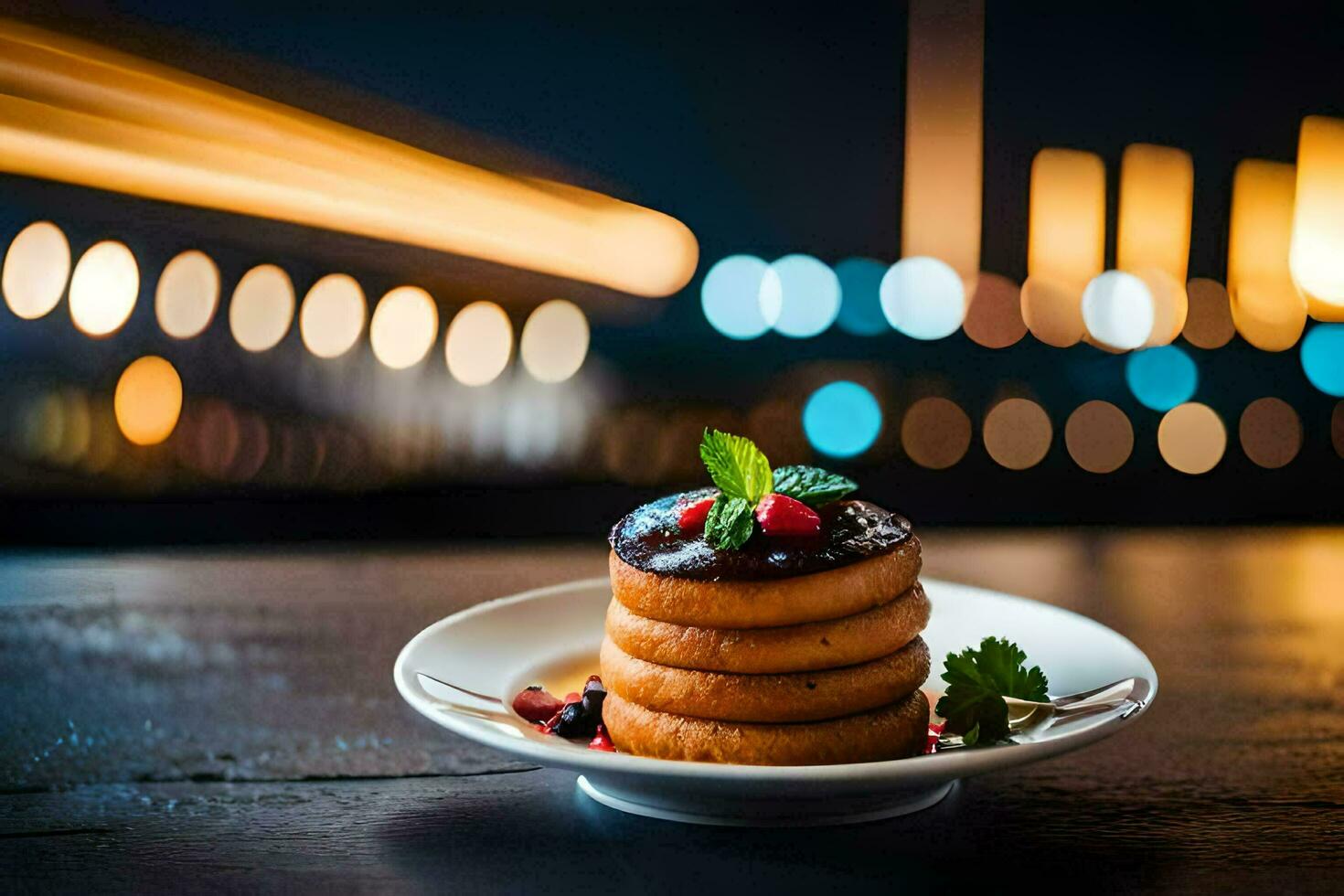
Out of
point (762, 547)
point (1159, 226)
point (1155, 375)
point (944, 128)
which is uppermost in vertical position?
point (944, 128)

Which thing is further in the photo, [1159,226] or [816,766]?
[1159,226]

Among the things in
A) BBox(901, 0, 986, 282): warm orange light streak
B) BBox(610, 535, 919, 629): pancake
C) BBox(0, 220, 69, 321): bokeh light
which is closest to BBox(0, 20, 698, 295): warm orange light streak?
BBox(0, 220, 69, 321): bokeh light

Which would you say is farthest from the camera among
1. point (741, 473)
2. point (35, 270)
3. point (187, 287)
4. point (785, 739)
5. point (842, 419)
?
point (842, 419)

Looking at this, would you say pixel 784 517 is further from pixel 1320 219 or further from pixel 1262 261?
pixel 1320 219

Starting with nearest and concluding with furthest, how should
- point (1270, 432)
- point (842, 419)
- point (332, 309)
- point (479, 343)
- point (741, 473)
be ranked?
point (741, 473), point (332, 309), point (479, 343), point (842, 419), point (1270, 432)

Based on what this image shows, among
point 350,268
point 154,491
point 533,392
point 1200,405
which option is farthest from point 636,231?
point 1200,405

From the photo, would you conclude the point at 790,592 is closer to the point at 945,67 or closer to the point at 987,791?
the point at 987,791

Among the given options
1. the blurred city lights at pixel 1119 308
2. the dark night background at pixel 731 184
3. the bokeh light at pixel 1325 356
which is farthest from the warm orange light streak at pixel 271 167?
the bokeh light at pixel 1325 356

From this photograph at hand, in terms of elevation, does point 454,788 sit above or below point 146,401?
below

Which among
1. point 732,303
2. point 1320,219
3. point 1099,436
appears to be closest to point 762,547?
point 732,303
